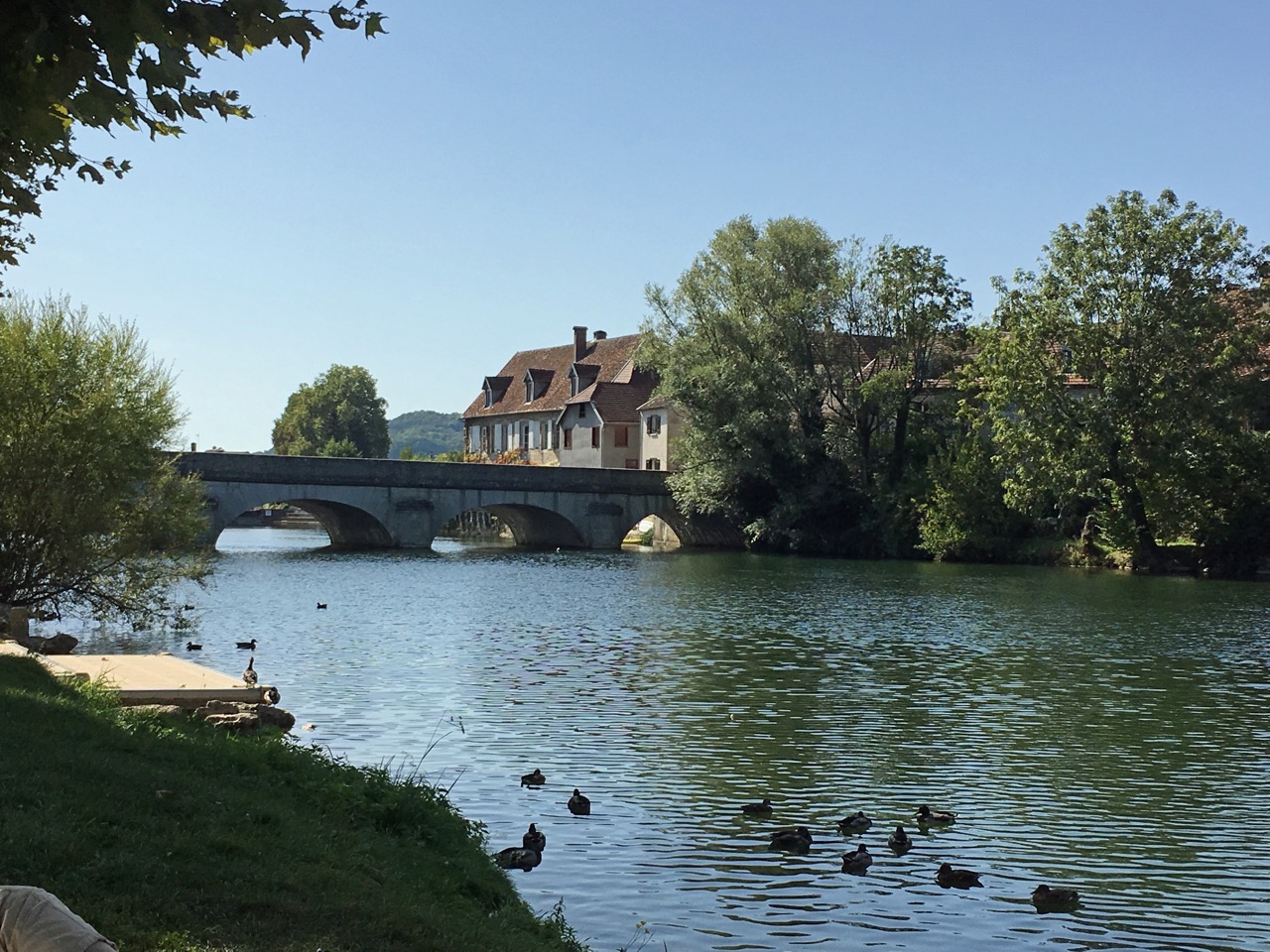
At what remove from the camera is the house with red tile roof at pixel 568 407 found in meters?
87.8

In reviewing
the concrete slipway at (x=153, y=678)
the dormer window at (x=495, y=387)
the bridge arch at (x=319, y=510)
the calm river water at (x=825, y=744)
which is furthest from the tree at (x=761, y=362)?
the concrete slipway at (x=153, y=678)

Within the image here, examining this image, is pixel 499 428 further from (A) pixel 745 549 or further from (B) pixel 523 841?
(B) pixel 523 841

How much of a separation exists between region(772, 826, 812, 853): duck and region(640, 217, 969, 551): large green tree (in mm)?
49865

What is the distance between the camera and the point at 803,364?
210ft

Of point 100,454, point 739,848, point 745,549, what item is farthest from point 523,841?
point 745,549

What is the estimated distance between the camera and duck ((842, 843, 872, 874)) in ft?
39.9

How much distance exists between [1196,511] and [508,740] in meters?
39.5

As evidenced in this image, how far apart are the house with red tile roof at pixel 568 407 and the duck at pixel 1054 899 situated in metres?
70.7

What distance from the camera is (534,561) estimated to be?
198 feet

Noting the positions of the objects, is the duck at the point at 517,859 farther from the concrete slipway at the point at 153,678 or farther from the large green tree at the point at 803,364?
the large green tree at the point at 803,364

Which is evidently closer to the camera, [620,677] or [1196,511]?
[620,677]

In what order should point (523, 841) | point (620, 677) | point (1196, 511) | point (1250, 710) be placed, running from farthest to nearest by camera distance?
point (1196, 511), point (620, 677), point (1250, 710), point (523, 841)

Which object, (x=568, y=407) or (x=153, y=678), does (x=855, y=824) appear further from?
(x=568, y=407)

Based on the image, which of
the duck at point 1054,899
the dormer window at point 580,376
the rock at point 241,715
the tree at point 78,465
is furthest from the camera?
the dormer window at point 580,376
